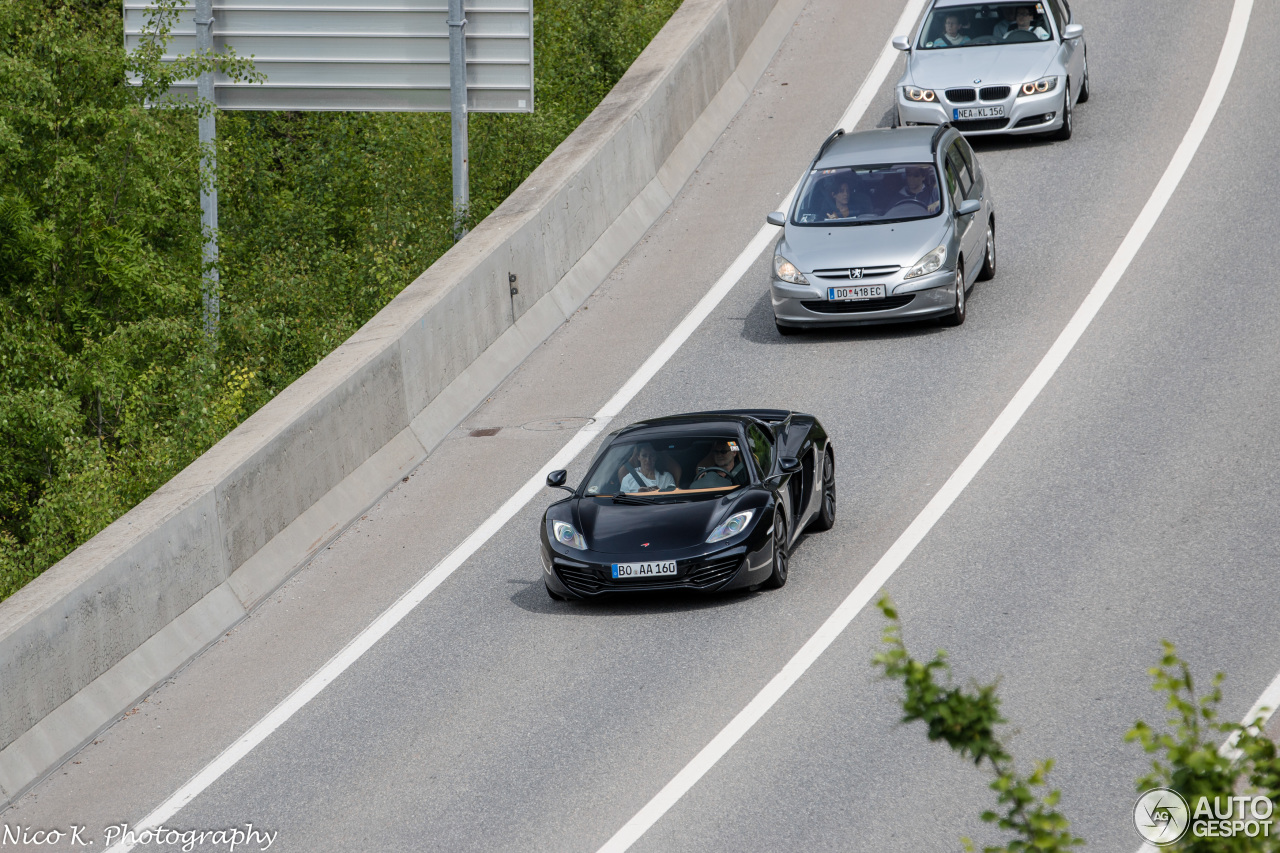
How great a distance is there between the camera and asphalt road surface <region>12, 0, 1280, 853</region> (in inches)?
349

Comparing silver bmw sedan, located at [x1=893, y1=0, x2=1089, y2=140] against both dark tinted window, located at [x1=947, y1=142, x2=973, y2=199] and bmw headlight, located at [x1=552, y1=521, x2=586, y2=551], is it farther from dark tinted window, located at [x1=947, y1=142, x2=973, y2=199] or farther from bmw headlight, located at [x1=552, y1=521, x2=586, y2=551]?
bmw headlight, located at [x1=552, y1=521, x2=586, y2=551]

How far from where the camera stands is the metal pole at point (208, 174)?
722 inches

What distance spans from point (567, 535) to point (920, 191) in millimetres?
7779

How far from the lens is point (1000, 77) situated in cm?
2216

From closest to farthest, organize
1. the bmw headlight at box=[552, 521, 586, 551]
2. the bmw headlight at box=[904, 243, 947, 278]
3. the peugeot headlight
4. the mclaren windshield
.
A: the bmw headlight at box=[552, 521, 586, 551] < the mclaren windshield < the bmw headlight at box=[904, 243, 947, 278] < the peugeot headlight

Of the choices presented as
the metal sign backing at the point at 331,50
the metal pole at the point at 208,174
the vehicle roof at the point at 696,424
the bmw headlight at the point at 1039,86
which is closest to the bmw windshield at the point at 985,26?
the bmw headlight at the point at 1039,86

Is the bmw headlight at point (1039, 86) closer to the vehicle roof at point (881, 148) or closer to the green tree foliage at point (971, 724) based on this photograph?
the vehicle roof at point (881, 148)

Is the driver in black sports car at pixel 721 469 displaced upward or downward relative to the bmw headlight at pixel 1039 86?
downward

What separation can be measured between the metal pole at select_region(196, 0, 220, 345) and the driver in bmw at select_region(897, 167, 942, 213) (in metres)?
7.77

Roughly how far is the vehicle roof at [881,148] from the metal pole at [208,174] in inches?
274

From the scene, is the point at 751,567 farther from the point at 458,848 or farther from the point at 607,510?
the point at 458,848

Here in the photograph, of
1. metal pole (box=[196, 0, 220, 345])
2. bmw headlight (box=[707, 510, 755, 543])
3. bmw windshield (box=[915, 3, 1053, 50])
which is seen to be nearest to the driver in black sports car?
bmw headlight (box=[707, 510, 755, 543])

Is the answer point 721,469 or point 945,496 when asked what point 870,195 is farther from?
point 721,469

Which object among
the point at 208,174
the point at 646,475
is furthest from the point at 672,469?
the point at 208,174
